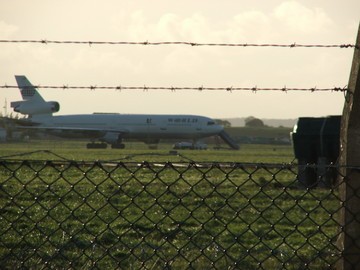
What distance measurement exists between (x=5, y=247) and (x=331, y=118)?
39.8ft

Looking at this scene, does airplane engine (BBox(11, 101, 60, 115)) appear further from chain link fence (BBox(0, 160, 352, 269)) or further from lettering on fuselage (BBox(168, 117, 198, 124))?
chain link fence (BBox(0, 160, 352, 269))

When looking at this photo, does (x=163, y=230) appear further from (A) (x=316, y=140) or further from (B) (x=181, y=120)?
(B) (x=181, y=120)

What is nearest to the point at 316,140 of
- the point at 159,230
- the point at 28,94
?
the point at 159,230

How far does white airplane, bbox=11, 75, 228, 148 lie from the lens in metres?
75.9

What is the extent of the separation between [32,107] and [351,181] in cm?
7566

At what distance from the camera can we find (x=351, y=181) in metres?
5.47

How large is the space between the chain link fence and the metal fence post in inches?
4.6

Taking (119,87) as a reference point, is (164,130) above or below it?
above

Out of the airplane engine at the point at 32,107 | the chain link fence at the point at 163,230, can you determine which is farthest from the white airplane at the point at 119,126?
the chain link fence at the point at 163,230

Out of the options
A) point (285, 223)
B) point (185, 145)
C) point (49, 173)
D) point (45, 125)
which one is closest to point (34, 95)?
point (45, 125)

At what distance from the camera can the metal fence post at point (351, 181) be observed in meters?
5.48

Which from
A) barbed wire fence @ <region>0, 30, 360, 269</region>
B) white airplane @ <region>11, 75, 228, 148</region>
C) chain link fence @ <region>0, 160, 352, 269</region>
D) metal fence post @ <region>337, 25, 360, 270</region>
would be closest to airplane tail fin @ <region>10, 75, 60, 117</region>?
white airplane @ <region>11, 75, 228, 148</region>

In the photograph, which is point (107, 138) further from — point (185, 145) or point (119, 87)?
point (119, 87)

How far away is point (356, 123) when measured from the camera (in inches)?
221
